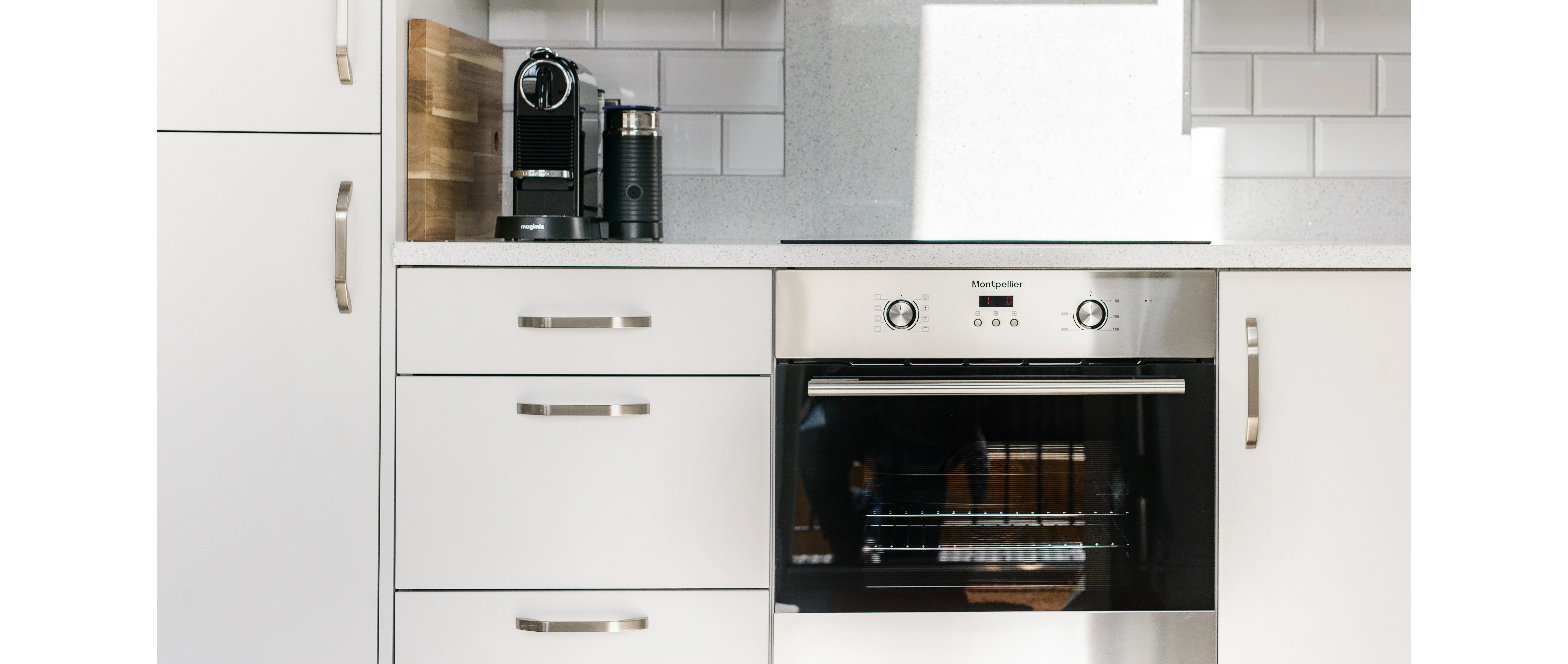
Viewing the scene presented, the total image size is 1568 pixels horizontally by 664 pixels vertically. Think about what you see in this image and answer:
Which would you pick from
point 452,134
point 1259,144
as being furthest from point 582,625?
point 1259,144

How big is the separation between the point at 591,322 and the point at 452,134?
509 mm

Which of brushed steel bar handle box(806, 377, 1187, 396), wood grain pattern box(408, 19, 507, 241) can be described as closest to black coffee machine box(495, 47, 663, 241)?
wood grain pattern box(408, 19, 507, 241)

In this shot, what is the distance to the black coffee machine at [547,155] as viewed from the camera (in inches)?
62.0

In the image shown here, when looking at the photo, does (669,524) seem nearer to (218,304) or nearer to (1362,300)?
(218,304)

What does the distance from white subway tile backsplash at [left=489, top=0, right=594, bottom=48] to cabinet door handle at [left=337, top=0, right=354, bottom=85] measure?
0.55m

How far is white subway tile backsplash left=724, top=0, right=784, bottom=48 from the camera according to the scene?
1947 mm

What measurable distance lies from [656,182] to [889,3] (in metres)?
0.64

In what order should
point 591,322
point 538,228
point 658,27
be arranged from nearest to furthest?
point 591,322, point 538,228, point 658,27

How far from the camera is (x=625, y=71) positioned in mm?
1956

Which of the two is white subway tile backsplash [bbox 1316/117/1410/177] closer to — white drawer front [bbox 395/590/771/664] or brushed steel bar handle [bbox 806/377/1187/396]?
brushed steel bar handle [bbox 806/377/1187/396]

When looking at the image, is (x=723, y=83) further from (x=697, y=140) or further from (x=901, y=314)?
(x=901, y=314)

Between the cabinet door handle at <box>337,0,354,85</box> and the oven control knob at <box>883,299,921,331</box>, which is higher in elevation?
the cabinet door handle at <box>337,0,354,85</box>

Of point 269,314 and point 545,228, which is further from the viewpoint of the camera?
point 545,228

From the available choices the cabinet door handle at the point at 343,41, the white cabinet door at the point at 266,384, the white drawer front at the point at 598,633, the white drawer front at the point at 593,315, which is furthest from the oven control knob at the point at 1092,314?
the cabinet door handle at the point at 343,41
